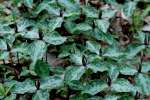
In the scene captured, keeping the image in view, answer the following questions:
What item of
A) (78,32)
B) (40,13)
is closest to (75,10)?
(78,32)

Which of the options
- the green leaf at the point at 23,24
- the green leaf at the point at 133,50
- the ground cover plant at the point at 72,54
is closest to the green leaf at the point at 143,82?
the ground cover plant at the point at 72,54

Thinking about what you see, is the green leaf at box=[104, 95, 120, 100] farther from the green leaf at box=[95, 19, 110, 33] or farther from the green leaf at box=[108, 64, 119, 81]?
the green leaf at box=[95, 19, 110, 33]

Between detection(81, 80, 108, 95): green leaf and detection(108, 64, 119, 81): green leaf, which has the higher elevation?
detection(108, 64, 119, 81): green leaf

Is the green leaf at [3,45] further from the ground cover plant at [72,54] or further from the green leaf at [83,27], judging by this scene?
the green leaf at [83,27]

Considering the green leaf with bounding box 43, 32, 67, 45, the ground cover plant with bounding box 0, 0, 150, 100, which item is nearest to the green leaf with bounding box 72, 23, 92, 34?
the ground cover plant with bounding box 0, 0, 150, 100

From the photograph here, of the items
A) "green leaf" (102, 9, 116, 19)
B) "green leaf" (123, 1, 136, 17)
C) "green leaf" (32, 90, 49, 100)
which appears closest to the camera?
"green leaf" (32, 90, 49, 100)

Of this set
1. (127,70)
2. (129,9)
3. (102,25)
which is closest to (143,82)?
(127,70)

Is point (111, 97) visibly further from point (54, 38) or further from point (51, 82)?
point (54, 38)
